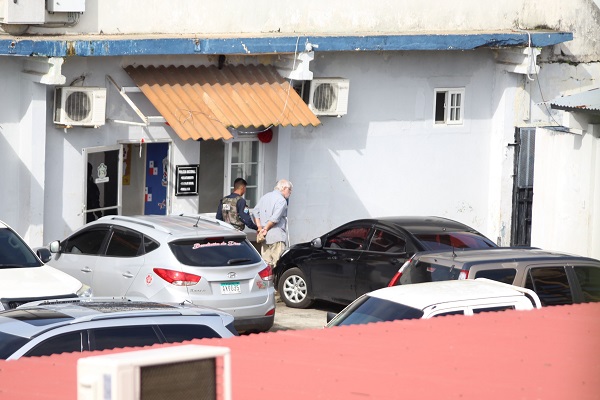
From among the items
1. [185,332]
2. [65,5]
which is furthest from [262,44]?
[185,332]

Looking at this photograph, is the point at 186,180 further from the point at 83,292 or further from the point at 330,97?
the point at 83,292

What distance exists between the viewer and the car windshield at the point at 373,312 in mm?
10305

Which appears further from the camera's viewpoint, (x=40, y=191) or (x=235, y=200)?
(x=235, y=200)

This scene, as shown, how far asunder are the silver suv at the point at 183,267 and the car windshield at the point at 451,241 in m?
2.74

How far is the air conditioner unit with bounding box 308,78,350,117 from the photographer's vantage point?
66.0 ft

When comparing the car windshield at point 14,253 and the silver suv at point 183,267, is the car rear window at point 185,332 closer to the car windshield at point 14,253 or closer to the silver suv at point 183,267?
the silver suv at point 183,267

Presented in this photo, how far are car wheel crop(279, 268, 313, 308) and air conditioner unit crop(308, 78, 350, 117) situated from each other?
3713 mm

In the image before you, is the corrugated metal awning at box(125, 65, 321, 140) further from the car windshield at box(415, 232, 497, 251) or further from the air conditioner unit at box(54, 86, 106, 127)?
the car windshield at box(415, 232, 497, 251)

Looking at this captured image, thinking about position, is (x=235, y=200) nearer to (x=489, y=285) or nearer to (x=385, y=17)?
(x=385, y=17)

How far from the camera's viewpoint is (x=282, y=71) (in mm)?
19828

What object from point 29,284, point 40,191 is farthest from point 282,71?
point 29,284

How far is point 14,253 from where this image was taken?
13914 millimetres

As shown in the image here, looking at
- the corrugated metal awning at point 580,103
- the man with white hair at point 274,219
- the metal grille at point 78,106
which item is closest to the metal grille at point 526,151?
the corrugated metal awning at point 580,103

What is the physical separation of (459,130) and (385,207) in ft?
7.03
